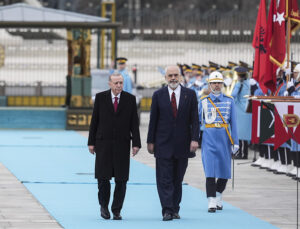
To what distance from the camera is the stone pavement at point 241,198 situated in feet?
34.6

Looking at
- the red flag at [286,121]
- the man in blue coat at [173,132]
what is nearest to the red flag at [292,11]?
the man in blue coat at [173,132]

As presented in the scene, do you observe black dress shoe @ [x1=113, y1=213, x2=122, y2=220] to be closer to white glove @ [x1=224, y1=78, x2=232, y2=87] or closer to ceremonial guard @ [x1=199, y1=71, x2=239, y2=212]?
ceremonial guard @ [x1=199, y1=71, x2=239, y2=212]

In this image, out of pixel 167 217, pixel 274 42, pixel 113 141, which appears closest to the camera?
pixel 167 217

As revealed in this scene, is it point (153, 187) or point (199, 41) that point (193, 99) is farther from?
point (199, 41)

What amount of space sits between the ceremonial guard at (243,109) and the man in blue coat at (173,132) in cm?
791

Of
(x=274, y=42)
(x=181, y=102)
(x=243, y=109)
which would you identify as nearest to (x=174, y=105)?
(x=181, y=102)

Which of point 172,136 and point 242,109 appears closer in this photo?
point 172,136

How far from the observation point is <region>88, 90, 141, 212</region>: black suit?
10.8 meters

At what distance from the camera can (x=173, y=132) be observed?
10.9m

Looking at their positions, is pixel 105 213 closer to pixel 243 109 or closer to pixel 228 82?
pixel 243 109

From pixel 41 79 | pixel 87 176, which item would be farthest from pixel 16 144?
pixel 41 79

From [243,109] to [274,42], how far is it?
15.6ft

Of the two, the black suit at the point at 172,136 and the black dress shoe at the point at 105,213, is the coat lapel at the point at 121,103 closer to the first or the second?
the black suit at the point at 172,136

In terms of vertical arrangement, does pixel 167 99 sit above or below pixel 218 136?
above
